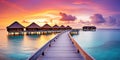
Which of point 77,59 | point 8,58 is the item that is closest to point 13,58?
point 8,58

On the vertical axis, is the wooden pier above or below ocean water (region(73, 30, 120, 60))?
above

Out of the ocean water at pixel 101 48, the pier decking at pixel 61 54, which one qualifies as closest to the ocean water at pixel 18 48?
the pier decking at pixel 61 54

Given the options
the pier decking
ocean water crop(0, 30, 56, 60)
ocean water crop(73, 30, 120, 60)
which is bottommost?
ocean water crop(73, 30, 120, 60)

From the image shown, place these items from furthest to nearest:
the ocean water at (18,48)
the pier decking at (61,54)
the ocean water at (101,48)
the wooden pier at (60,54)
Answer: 1. the ocean water at (101,48)
2. the ocean water at (18,48)
3. the pier decking at (61,54)
4. the wooden pier at (60,54)

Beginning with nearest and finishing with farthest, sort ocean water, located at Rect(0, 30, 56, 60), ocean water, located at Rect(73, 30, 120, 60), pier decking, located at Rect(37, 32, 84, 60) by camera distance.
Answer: pier decking, located at Rect(37, 32, 84, 60) < ocean water, located at Rect(0, 30, 56, 60) < ocean water, located at Rect(73, 30, 120, 60)

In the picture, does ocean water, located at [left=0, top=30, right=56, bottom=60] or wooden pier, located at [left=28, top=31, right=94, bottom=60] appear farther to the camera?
ocean water, located at [left=0, top=30, right=56, bottom=60]

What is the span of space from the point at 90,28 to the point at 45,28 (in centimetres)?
3684

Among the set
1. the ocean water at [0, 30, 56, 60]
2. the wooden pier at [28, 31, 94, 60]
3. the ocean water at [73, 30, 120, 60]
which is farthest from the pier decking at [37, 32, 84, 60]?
the ocean water at [73, 30, 120, 60]

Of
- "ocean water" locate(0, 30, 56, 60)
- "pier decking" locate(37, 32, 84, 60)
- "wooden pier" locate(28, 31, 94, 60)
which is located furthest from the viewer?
"ocean water" locate(0, 30, 56, 60)

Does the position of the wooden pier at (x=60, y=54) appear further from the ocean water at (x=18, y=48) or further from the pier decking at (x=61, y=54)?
the ocean water at (x=18, y=48)

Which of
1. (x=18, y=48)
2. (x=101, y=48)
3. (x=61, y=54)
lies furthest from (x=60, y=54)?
(x=101, y=48)

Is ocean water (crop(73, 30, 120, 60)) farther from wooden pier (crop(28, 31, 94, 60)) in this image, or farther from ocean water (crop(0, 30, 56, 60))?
wooden pier (crop(28, 31, 94, 60))

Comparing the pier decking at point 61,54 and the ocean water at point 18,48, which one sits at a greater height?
the pier decking at point 61,54

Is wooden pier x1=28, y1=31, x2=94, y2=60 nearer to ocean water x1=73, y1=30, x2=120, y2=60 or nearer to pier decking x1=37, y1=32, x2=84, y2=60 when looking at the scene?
pier decking x1=37, y1=32, x2=84, y2=60
